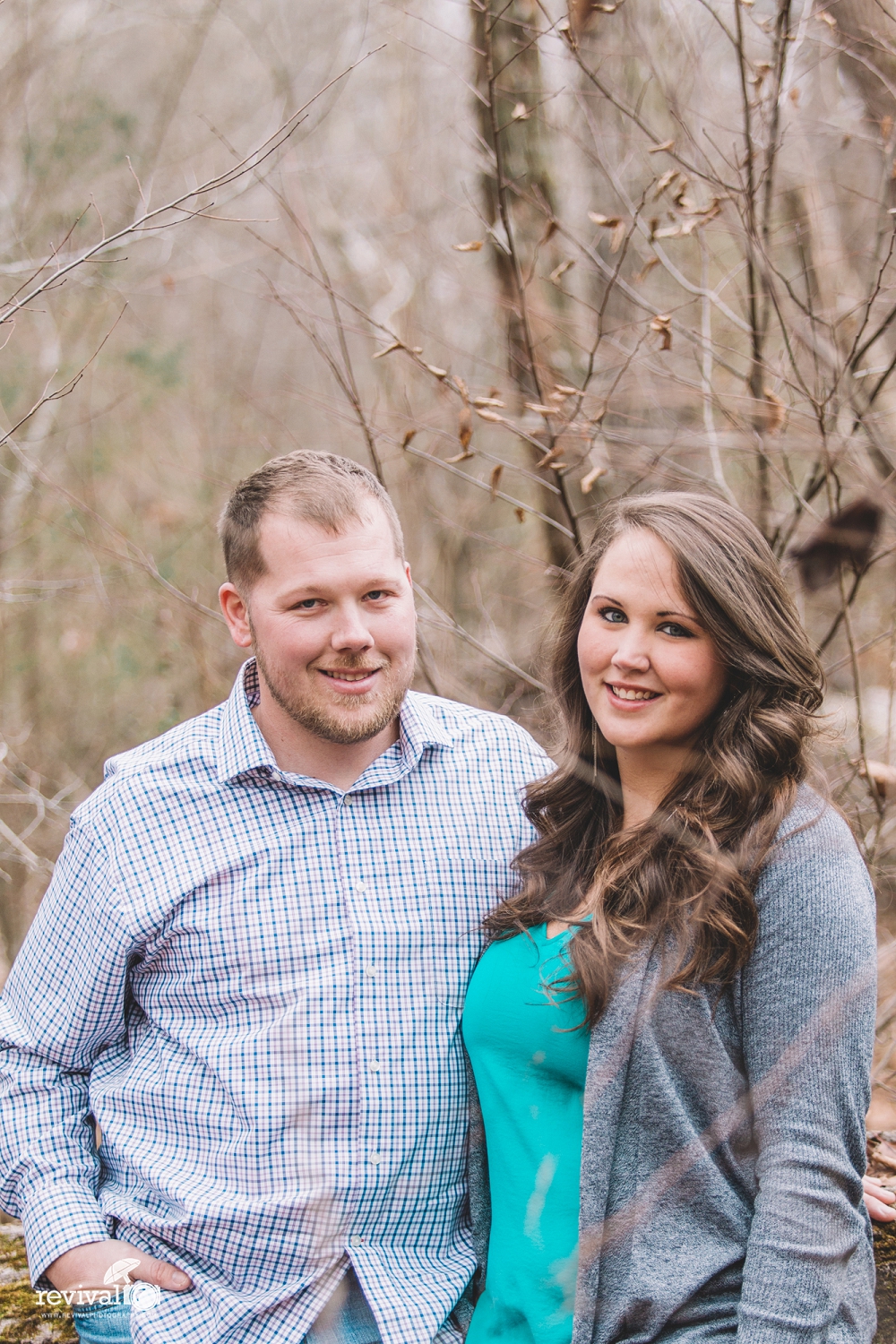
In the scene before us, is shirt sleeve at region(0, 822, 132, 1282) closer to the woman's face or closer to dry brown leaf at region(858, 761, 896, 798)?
the woman's face

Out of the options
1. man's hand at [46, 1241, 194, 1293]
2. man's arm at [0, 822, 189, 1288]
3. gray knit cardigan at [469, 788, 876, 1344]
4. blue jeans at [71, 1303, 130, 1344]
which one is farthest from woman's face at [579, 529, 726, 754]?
blue jeans at [71, 1303, 130, 1344]

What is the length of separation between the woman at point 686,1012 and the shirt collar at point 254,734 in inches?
17.8

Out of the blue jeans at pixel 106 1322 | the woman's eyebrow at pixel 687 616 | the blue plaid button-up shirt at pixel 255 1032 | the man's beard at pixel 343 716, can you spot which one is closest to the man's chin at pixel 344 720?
the man's beard at pixel 343 716

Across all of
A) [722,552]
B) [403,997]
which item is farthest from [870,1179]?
[722,552]

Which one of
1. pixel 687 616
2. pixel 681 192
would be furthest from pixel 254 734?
pixel 681 192

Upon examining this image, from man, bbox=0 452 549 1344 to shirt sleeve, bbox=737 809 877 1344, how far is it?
0.68 metres

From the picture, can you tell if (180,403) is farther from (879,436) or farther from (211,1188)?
(211,1188)

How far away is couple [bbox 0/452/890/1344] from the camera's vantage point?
1813 millimetres

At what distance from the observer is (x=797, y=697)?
2.02 meters

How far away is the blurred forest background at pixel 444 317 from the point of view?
3.19 metres

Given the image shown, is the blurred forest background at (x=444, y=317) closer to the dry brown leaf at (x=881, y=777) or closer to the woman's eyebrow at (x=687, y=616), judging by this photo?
the dry brown leaf at (x=881, y=777)

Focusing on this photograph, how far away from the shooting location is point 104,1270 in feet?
7.09

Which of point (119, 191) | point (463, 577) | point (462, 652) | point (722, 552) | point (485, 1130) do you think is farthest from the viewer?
point (119, 191)

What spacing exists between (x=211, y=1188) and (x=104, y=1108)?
0.32 metres
